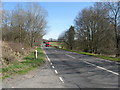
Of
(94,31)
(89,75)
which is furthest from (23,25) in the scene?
(89,75)

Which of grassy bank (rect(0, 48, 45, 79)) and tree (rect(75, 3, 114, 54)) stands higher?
tree (rect(75, 3, 114, 54))

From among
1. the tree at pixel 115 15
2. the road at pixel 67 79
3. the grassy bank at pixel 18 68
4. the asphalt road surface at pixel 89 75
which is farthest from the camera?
the tree at pixel 115 15

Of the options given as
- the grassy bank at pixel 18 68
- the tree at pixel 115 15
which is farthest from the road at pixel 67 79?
the tree at pixel 115 15

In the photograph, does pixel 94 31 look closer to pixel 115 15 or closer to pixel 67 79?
pixel 115 15

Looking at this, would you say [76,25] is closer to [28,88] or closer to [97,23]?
[97,23]

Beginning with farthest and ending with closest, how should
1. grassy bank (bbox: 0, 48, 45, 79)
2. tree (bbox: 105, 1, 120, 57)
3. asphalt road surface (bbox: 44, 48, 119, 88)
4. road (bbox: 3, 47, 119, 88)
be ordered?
tree (bbox: 105, 1, 120, 57), grassy bank (bbox: 0, 48, 45, 79), asphalt road surface (bbox: 44, 48, 119, 88), road (bbox: 3, 47, 119, 88)

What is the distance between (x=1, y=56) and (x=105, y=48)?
31.1 metres

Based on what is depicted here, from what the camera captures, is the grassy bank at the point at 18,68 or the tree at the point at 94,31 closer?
the grassy bank at the point at 18,68

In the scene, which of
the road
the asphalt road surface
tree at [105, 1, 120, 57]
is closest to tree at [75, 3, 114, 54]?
tree at [105, 1, 120, 57]

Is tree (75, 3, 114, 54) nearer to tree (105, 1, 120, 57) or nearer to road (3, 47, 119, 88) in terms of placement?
tree (105, 1, 120, 57)

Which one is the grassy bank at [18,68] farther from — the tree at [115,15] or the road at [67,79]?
the tree at [115,15]

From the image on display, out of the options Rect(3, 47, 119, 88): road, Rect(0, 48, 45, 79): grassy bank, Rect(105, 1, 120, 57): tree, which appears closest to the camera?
Rect(3, 47, 119, 88): road

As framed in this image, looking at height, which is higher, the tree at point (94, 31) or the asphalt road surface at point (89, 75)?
the tree at point (94, 31)

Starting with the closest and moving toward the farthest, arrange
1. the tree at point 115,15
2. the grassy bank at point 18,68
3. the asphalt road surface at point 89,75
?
the asphalt road surface at point 89,75, the grassy bank at point 18,68, the tree at point 115,15
